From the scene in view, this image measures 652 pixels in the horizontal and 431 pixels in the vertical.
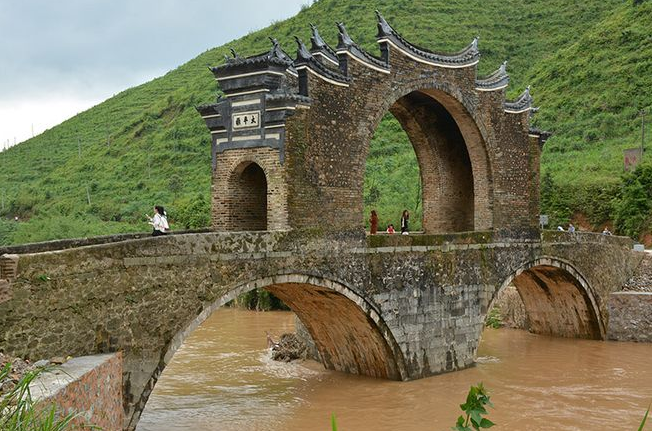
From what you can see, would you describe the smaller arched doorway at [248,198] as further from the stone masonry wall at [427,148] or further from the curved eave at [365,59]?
the curved eave at [365,59]

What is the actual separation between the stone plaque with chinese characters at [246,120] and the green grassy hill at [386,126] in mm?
17985

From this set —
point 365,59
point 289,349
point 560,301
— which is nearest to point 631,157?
point 560,301

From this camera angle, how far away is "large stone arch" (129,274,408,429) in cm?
1348

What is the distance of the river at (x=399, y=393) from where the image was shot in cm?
1294

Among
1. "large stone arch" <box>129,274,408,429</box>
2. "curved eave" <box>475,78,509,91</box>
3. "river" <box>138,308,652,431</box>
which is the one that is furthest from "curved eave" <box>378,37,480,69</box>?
"river" <box>138,308,652,431</box>

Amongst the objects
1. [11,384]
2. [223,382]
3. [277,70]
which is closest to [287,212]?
[277,70]

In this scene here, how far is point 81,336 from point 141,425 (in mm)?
3677

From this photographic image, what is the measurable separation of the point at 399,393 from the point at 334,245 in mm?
3503

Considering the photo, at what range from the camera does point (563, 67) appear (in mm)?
45594

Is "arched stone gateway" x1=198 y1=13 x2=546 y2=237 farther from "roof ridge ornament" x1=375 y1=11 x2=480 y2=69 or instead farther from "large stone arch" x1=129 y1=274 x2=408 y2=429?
"large stone arch" x1=129 y1=274 x2=408 y2=429

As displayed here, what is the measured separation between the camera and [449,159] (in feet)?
62.4

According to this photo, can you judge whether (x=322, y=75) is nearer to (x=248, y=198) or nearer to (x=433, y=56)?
(x=248, y=198)

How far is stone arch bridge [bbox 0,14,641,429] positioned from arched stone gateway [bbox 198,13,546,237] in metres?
0.04

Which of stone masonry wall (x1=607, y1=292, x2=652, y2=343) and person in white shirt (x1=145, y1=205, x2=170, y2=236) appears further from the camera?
stone masonry wall (x1=607, y1=292, x2=652, y2=343)
